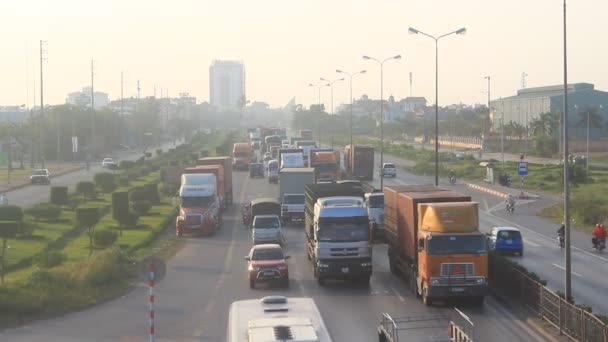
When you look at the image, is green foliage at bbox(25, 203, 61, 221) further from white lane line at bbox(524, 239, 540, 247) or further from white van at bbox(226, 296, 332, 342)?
white van at bbox(226, 296, 332, 342)

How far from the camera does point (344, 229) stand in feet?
94.1

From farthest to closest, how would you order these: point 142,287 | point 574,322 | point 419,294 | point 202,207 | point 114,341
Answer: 1. point 202,207
2. point 142,287
3. point 419,294
4. point 114,341
5. point 574,322

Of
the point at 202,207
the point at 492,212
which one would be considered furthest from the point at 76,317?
the point at 492,212

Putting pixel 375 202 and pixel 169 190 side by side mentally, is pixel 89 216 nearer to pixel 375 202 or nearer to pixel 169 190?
pixel 375 202

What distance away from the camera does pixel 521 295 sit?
24.4 metres

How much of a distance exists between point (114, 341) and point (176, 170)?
147 feet

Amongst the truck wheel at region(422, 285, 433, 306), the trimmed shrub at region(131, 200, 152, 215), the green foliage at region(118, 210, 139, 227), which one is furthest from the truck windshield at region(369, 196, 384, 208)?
the truck wheel at region(422, 285, 433, 306)

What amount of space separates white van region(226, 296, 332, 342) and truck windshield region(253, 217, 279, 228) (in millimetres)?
24850

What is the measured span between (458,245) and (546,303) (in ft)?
10.7

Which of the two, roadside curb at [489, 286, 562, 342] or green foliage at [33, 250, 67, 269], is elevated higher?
green foliage at [33, 250, 67, 269]

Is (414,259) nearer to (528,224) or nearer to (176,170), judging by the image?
(528,224)

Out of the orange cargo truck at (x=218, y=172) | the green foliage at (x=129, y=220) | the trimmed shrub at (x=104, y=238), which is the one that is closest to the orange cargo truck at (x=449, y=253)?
the trimmed shrub at (x=104, y=238)

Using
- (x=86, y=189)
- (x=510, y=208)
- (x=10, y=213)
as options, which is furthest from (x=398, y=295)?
(x=86, y=189)

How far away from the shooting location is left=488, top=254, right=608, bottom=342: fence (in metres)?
18.2
